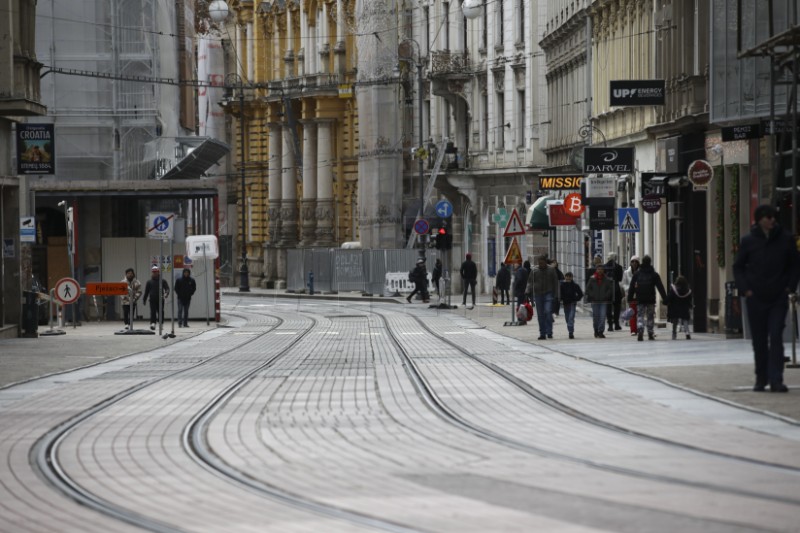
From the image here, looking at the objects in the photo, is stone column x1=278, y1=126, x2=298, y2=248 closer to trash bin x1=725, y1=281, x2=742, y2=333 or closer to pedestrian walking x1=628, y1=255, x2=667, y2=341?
pedestrian walking x1=628, y1=255, x2=667, y2=341

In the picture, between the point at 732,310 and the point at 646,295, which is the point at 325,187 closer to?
the point at 646,295

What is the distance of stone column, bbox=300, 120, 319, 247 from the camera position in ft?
294

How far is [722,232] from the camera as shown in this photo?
1321 inches

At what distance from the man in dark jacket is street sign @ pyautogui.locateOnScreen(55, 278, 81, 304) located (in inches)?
861

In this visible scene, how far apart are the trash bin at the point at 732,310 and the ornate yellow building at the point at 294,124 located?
55.9 metres

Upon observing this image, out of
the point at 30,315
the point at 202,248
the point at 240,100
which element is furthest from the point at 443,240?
the point at 240,100

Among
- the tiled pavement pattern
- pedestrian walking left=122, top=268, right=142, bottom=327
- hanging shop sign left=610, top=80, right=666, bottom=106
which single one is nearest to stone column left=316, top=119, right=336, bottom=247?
pedestrian walking left=122, top=268, right=142, bottom=327

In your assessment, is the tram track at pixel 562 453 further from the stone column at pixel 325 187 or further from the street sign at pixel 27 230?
the stone column at pixel 325 187

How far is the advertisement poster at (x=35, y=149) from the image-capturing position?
128 ft

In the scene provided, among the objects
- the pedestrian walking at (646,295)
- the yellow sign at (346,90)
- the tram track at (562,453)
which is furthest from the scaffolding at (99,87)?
the tram track at (562,453)

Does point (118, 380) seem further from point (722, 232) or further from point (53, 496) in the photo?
point (722, 232)

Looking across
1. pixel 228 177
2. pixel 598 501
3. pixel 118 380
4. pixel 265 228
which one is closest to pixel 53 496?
pixel 598 501

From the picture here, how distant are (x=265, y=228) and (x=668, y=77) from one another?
61235 mm

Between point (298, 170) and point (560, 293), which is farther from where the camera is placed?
point (298, 170)
